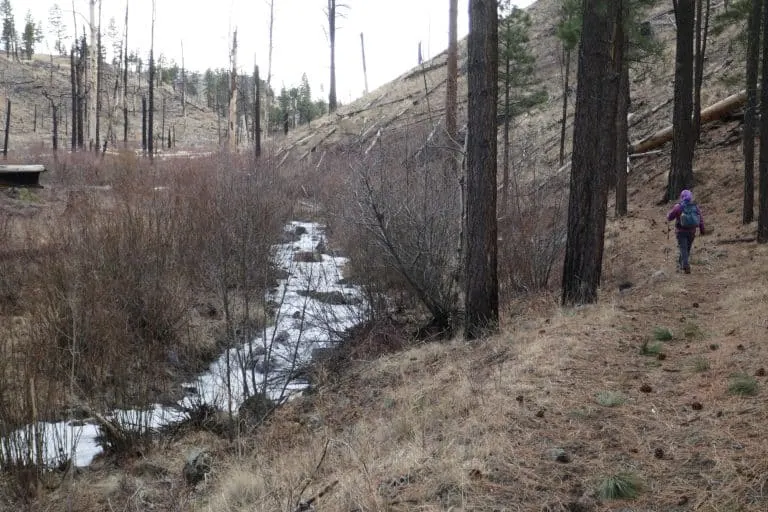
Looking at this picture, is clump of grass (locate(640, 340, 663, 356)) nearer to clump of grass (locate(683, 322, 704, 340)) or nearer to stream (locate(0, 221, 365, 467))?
clump of grass (locate(683, 322, 704, 340))

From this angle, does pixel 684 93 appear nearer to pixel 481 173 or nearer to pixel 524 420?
pixel 481 173

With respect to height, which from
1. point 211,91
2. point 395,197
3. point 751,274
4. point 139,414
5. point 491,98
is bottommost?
point 139,414

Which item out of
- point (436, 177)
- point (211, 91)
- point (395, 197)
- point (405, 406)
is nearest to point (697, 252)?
point (436, 177)

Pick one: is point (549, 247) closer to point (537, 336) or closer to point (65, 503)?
point (537, 336)

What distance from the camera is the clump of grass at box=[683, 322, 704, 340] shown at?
6.51 m

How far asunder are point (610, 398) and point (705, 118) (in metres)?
17.9

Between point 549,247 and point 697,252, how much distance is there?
2.93m

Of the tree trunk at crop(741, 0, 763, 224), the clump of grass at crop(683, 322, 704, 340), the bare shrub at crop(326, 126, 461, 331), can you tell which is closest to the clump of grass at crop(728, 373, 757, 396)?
the clump of grass at crop(683, 322, 704, 340)

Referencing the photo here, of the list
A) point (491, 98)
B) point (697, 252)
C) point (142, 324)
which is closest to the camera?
point (491, 98)

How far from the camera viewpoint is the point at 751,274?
9.30m

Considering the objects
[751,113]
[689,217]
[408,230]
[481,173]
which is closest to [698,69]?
[751,113]

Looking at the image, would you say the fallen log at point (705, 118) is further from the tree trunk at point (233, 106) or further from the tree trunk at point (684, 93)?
the tree trunk at point (233, 106)

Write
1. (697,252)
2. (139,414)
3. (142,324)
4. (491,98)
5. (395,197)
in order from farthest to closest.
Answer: (697,252) → (395,197) → (142,324) → (491,98) → (139,414)

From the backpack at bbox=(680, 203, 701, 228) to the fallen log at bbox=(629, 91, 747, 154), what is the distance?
9.30 m
